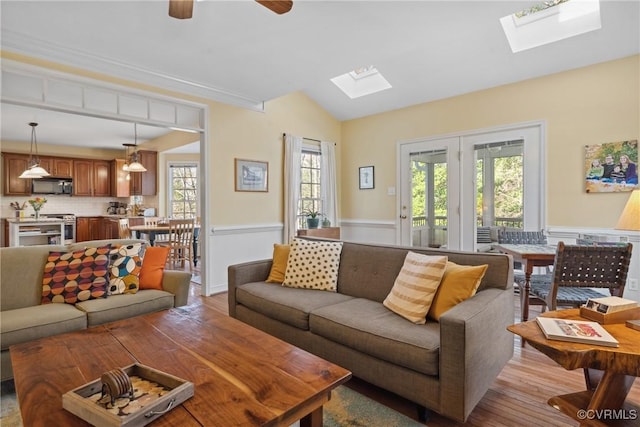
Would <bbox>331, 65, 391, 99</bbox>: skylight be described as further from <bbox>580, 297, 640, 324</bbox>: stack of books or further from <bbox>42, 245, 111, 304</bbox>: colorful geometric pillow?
<bbox>580, 297, 640, 324</bbox>: stack of books

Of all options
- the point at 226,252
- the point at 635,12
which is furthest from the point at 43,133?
the point at 635,12

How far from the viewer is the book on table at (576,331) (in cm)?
127

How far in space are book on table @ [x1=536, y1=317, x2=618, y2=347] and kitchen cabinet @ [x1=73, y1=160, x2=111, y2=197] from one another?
29.5 feet

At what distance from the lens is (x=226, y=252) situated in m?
4.55

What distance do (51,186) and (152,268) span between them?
6.30 meters

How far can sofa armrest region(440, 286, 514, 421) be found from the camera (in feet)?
5.24

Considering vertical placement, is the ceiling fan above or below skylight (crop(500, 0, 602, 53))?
below

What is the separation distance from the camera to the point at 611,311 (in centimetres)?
149

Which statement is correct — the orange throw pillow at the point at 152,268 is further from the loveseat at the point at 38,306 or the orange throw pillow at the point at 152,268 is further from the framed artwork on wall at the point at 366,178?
the framed artwork on wall at the point at 366,178

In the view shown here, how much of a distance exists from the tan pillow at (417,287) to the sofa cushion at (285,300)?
19.5 inches

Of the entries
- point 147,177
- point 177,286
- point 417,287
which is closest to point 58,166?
point 147,177

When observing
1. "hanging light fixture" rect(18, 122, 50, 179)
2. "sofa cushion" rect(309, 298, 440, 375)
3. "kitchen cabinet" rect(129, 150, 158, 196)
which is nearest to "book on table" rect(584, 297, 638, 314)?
"sofa cushion" rect(309, 298, 440, 375)

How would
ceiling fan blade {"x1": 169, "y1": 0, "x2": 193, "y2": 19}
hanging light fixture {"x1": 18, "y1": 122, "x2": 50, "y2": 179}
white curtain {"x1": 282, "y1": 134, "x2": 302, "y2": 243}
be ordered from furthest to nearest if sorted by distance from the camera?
hanging light fixture {"x1": 18, "y1": 122, "x2": 50, "y2": 179} → white curtain {"x1": 282, "y1": 134, "x2": 302, "y2": 243} → ceiling fan blade {"x1": 169, "y1": 0, "x2": 193, "y2": 19}

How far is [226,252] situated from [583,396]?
3.87m
